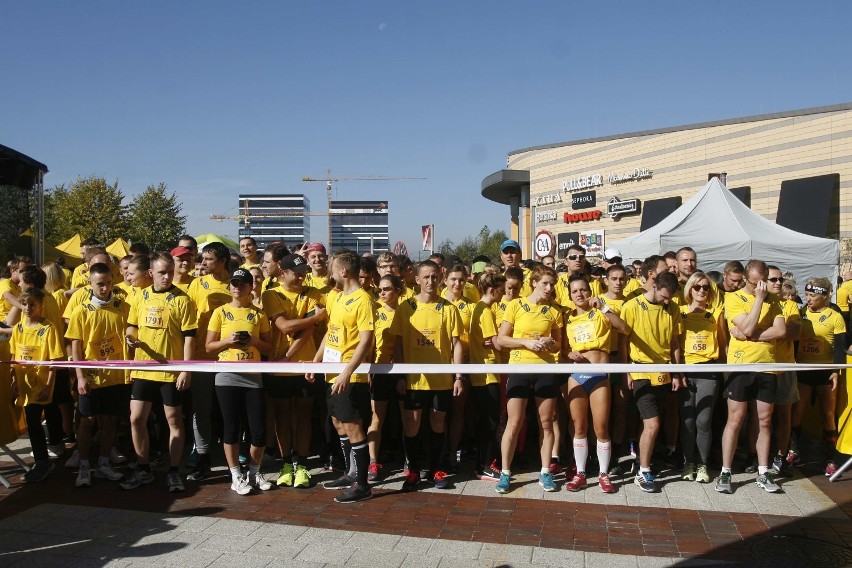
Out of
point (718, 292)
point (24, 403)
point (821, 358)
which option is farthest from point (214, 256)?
point (821, 358)

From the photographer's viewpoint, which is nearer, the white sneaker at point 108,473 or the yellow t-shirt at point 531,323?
the yellow t-shirt at point 531,323

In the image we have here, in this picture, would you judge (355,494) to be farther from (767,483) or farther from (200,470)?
(767,483)

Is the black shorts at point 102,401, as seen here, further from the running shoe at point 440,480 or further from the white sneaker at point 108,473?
the running shoe at point 440,480

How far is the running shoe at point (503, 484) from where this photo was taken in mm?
5770

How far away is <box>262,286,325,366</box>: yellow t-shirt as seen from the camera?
6.08 m

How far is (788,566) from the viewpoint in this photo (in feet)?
13.9

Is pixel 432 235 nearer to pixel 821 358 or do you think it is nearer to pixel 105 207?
pixel 821 358

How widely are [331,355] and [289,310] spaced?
0.83 m

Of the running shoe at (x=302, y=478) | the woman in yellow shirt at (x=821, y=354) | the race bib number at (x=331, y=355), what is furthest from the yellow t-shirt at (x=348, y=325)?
the woman in yellow shirt at (x=821, y=354)

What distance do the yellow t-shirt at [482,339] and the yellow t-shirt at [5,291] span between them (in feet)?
15.7

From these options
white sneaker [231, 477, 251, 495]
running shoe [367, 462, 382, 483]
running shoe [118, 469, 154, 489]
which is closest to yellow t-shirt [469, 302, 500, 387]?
running shoe [367, 462, 382, 483]

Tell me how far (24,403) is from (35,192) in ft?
28.3

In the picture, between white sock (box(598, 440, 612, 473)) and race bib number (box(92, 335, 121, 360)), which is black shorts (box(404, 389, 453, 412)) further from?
race bib number (box(92, 335, 121, 360))

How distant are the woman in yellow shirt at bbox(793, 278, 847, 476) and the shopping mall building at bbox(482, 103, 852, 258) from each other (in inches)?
345
